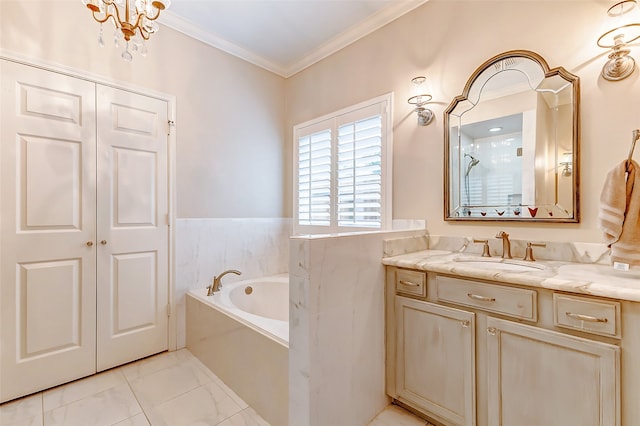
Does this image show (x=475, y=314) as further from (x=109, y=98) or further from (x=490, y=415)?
(x=109, y=98)

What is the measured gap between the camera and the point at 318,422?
1.33 meters

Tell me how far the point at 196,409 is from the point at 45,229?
4.93 ft

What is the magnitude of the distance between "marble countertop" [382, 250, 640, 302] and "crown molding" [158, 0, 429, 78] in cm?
191

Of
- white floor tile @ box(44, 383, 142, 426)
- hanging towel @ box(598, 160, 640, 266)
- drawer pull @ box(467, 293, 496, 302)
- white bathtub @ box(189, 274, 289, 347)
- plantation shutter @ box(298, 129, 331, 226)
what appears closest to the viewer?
hanging towel @ box(598, 160, 640, 266)

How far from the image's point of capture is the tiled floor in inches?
62.0

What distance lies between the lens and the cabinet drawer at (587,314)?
1.03 metres

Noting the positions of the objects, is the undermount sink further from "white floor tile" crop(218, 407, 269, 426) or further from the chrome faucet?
"white floor tile" crop(218, 407, 269, 426)

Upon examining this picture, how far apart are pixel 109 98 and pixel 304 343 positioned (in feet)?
7.23

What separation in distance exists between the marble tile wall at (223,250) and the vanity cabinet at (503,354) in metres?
1.65


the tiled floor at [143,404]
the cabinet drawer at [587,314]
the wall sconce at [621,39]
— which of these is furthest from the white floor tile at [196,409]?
the wall sconce at [621,39]

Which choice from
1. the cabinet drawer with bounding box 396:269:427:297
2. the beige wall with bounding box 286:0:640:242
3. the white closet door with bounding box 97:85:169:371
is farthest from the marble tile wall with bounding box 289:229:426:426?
the white closet door with bounding box 97:85:169:371

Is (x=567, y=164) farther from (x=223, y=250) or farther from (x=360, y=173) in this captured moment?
(x=223, y=250)

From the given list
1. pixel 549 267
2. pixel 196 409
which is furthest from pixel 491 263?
pixel 196 409

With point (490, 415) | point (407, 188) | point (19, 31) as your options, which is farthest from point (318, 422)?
point (19, 31)
